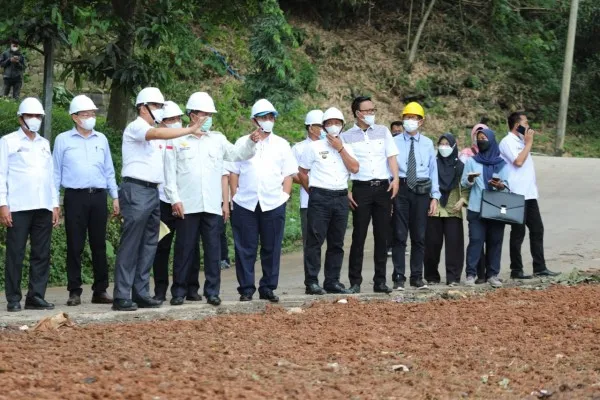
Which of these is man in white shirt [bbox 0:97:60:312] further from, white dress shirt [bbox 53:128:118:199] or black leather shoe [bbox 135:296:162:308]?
black leather shoe [bbox 135:296:162:308]

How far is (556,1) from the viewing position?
116ft

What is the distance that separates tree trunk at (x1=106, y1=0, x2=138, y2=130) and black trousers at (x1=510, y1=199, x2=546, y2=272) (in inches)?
223

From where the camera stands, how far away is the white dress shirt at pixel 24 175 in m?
10.9

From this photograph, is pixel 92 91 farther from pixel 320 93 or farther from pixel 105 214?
pixel 105 214

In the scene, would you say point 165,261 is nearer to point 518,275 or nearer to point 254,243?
point 254,243

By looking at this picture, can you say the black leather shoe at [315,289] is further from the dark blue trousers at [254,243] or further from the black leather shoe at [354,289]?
the dark blue trousers at [254,243]

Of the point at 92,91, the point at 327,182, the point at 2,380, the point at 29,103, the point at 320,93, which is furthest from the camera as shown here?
the point at 320,93

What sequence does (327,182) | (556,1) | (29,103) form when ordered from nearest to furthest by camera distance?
(29,103), (327,182), (556,1)

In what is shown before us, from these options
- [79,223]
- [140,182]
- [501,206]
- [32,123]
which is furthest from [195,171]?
[501,206]

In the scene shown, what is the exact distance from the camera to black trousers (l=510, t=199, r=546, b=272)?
14.5 m

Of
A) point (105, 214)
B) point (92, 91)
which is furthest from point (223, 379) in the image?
point (92, 91)

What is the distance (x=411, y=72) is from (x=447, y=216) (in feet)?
63.2

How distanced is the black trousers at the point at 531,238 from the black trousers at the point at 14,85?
13.9m

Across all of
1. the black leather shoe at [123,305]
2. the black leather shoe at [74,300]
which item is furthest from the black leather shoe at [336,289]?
the black leather shoe at [74,300]
